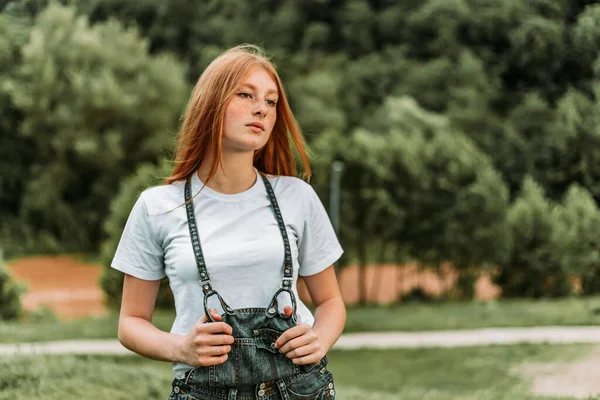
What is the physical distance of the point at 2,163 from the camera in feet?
37.6

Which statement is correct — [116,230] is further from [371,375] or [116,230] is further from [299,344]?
[299,344]

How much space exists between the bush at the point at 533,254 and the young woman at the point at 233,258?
5841 mm

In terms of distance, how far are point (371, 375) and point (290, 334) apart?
663 cm

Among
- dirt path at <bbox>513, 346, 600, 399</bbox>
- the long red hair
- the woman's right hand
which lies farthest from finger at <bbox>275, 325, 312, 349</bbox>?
dirt path at <bbox>513, 346, 600, 399</bbox>

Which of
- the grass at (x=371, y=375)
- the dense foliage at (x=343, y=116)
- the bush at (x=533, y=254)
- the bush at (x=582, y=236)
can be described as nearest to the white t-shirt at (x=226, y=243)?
the grass at (x=371, y=375)

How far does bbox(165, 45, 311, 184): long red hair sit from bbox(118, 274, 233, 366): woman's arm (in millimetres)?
280

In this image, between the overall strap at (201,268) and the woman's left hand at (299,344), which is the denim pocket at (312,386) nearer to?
the woman's left hand at (299,344)

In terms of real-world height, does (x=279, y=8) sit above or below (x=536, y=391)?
above

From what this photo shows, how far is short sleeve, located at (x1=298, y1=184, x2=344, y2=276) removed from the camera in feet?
6.05

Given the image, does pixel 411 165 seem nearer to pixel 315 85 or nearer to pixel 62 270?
pixel 315 85

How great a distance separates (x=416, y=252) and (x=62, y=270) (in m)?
5.77

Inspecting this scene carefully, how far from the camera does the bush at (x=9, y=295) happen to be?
979 cm

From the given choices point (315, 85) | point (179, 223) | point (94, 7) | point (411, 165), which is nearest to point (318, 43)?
point (315, 85)

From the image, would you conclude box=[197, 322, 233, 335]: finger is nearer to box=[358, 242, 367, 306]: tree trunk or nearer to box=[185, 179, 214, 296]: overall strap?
box=[185, 179, 214, 296]: overall strap
